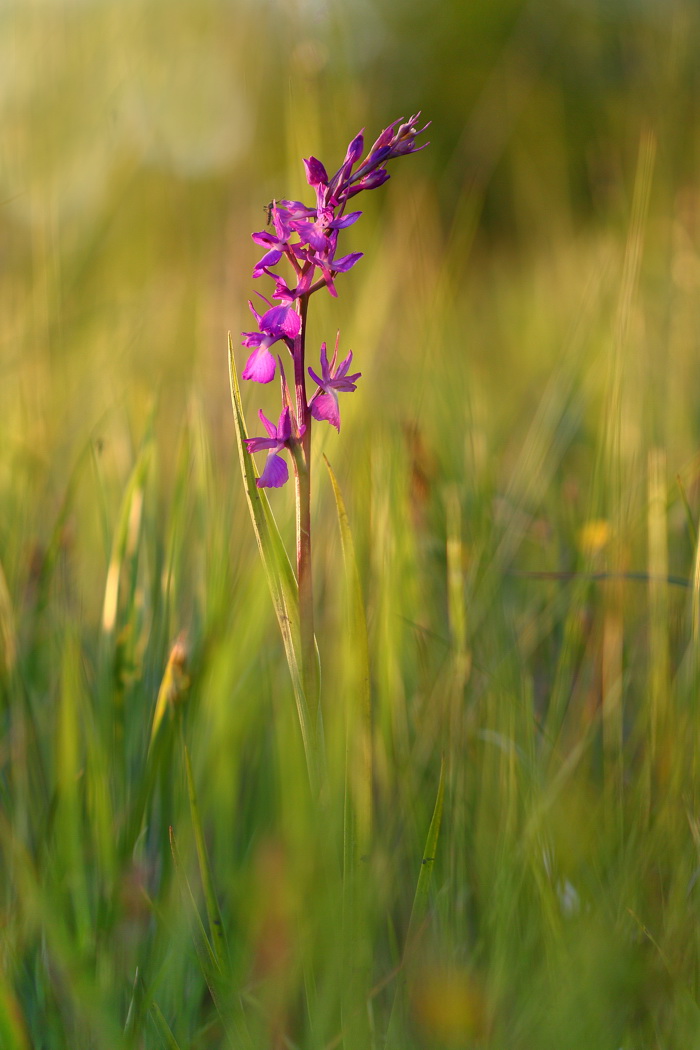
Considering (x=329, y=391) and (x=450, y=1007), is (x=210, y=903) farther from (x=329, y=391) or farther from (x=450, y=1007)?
(x=329, y=391)

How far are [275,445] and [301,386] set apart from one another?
0.15ft

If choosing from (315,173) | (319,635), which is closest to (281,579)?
(315,173)

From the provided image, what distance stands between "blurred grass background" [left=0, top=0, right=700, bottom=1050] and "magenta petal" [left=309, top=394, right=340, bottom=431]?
193 mm

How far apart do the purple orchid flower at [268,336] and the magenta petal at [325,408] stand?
3 centimetres

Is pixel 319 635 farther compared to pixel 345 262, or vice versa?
pixel 319 635

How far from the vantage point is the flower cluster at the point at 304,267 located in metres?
0.54

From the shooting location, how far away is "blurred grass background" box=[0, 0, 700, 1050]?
21.8 inches

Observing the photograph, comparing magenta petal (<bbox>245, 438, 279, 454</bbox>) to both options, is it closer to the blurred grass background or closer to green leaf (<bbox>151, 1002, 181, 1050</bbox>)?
the blurred grass background

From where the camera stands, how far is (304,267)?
22.1 inches

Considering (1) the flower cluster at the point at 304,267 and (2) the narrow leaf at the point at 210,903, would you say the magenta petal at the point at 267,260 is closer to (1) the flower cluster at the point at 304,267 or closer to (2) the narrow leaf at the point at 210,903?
(1) the flower cluster at the point at 304,267

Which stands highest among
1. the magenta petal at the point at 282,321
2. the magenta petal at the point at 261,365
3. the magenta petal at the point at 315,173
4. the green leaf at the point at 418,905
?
the magenta petal at the point at 315,173

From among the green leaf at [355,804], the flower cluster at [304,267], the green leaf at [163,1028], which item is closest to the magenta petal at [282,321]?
the flower cluster at [304,267]

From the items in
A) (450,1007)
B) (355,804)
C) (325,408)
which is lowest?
(450,1007)

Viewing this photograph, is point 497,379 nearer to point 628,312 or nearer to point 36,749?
point 628,312
